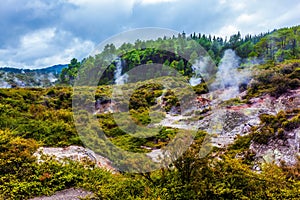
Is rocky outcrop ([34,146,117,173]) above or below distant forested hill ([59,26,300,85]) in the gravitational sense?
below

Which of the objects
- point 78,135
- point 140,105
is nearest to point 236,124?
point 78,135

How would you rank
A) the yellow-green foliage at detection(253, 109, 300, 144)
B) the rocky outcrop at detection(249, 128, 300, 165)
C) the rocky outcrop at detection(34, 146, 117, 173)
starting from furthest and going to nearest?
1. the yellow-green foliage at detection(253, 109, 300, 144)
2. the rocky outcrop at detection(34, 146, 117, 173)
3. the rocky outcrop at detection(249, 128, 300, 165)

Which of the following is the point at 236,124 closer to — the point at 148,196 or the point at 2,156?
the point at 148,196

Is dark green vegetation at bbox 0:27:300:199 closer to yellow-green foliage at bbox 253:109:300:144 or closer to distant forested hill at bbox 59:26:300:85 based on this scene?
yellow-green foliage at bbox 253:109:300:144

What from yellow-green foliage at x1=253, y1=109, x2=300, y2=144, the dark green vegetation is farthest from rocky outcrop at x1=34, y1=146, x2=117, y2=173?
yellow-green foliage at x1=253, y1=109, x2=300, y2=144

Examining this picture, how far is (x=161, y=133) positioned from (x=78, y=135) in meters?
5.07

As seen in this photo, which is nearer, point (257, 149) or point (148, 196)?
point (148, 196)

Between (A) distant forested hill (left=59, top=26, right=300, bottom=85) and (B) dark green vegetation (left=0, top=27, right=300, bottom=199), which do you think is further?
(A) distant forested hill (left=59, top=26, right=300, bottom=85)

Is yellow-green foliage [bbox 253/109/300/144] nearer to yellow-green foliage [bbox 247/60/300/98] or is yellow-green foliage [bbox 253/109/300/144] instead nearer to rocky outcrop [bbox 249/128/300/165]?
rocky outcrop [bbox 249/128/300/165]

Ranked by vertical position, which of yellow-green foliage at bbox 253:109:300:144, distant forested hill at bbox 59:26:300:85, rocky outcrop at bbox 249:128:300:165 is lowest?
rocky outcrop at bbox 249:128:300:165

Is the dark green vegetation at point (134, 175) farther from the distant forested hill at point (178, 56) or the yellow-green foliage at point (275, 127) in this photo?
the distant forested hill at point (178, 56)

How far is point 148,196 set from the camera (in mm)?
6574

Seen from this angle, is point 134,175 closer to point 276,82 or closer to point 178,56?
point 276,82

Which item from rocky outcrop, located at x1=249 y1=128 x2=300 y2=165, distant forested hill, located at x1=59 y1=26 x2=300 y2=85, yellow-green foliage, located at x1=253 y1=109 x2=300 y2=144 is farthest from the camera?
distant forested hill, located at x1=59 y1=26 x2=300 y2=85
